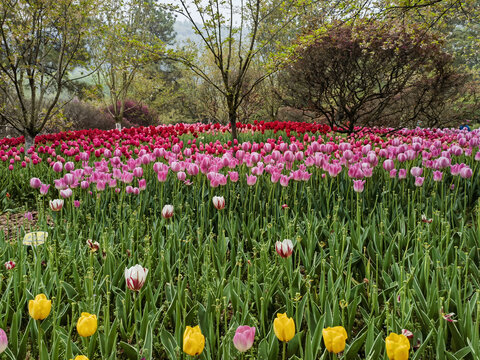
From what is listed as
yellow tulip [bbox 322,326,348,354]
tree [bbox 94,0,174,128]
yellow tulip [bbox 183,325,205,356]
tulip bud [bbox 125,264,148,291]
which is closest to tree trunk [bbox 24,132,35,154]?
tree [bbox 94,0,174,128]

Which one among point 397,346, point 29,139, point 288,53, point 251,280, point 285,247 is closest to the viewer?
point 397,346

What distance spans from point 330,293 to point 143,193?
2.47 meters

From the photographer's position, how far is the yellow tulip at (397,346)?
3.03ft

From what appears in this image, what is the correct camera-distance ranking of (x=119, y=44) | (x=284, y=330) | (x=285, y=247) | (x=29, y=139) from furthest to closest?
(x=119, y=44) < (x=29, y=139) < (x=285, y=247) < (x=284, y=330)

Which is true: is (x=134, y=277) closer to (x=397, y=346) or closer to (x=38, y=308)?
(x=38, y=308)

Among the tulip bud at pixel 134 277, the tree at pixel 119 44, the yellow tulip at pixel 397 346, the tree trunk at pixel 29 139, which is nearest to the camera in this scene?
the yellow tulip at pixel 397 346

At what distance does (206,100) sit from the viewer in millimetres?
18906

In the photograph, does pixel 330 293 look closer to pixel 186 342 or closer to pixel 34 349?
pixel 186 342

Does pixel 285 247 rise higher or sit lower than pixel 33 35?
lower

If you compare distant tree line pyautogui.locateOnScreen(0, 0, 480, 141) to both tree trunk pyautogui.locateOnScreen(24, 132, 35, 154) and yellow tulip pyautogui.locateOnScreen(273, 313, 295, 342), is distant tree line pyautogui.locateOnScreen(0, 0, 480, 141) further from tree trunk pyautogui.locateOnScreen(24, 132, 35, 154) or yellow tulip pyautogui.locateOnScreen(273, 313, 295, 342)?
yellow tulip pyautogui.locateOnScreen(273, 313, 295, 342)

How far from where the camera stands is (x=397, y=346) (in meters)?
0.93

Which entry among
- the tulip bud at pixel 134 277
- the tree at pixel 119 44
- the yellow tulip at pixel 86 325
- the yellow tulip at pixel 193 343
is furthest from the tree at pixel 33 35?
the yellow tulip at pixel 193 343

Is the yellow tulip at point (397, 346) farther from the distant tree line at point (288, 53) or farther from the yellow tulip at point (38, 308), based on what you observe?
the distant tree line at point (288, 53)

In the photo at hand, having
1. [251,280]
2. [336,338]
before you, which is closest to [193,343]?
[336,338]
